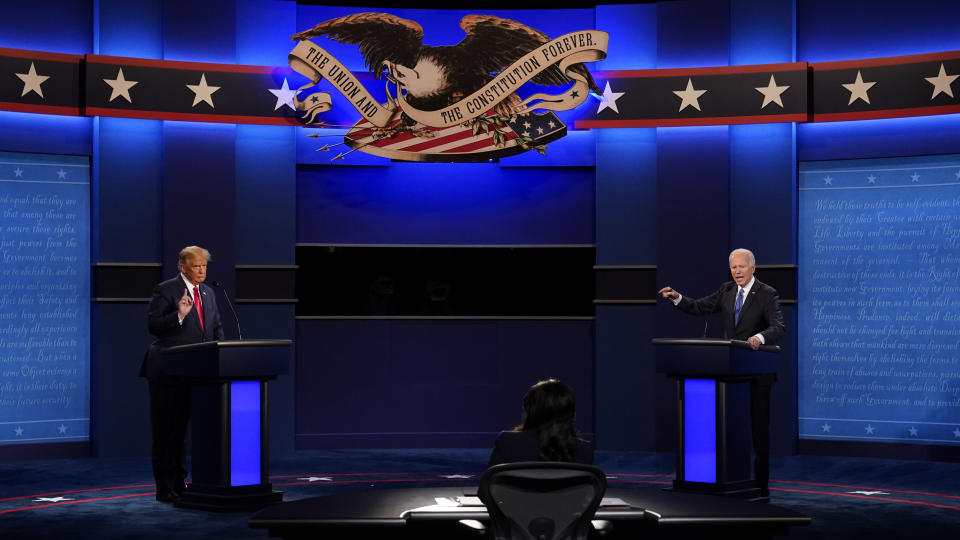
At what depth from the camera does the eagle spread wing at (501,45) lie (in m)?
8.80

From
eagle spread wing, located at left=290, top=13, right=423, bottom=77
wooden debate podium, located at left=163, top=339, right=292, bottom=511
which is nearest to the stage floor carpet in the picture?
wooden debate podium, located at left=163, top=339, right=292, bottom=511

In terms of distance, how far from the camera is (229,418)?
597 cm

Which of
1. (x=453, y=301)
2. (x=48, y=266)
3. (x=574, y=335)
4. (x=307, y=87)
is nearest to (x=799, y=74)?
(x=574, y=335)

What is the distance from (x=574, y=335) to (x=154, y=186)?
367cm

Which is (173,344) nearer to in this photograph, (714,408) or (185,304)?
(185,304)

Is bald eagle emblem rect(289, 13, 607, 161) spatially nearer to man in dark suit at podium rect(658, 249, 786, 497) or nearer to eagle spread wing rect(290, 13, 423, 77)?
eagle spread wing rect(290, 13, 423, 77)

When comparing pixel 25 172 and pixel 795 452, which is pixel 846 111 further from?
pixel 25 172

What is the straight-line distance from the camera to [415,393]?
9102 millimetres

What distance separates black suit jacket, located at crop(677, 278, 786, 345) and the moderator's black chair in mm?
3907

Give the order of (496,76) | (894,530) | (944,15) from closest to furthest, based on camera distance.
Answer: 1. (894,530)
2. (944,15)
3. (496,76)

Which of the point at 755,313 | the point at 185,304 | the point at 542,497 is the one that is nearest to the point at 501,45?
the point at 755,313

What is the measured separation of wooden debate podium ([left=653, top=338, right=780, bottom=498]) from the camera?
6180 mm

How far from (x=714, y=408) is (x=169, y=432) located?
323 cm

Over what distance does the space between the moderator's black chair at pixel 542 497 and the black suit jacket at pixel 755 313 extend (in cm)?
391
